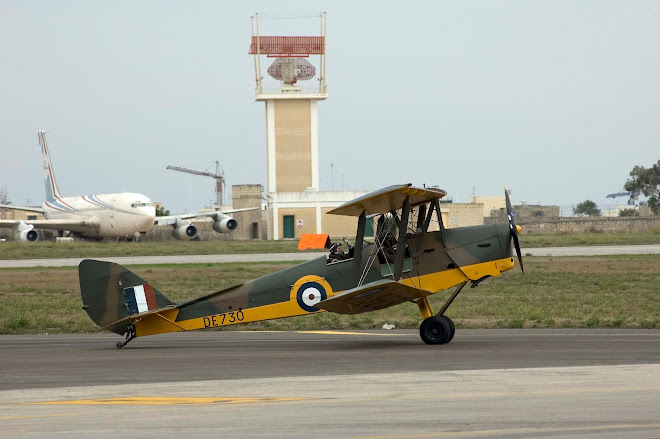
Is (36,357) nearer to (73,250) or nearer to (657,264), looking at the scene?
(657,264)

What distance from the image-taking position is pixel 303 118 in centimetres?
7700

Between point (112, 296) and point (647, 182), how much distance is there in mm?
98876

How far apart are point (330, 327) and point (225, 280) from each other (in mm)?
12429

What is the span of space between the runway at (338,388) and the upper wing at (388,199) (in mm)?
2287

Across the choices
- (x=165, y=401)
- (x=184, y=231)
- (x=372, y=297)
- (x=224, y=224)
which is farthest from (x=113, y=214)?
(x=165, y=401)

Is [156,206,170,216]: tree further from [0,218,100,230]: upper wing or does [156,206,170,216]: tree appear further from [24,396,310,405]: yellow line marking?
[24,396,310,405]: yellow line marking

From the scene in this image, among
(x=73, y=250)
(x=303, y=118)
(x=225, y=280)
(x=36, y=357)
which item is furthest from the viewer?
(x=303, y=118)

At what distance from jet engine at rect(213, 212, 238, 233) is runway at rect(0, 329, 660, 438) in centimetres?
5136

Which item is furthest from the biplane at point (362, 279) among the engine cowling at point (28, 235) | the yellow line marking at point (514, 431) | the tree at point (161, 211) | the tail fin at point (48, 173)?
the tree at point (161, 211)

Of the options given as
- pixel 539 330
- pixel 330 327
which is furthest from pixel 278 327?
pixel 539 330

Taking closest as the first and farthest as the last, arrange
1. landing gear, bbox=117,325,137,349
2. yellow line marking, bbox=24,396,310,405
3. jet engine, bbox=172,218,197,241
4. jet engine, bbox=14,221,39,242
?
yellow line marking, bbox=24,396,310,405
landing gear, bbox=117,325,137,349
jet engine, bbox=14,221,39,242
jet engine, bbox=172,218,197,241

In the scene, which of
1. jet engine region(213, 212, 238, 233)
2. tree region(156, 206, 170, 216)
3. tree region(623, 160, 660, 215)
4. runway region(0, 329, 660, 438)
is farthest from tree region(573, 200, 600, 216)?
runway region(0, 329, 660, 438)

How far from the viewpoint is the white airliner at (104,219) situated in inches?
2424

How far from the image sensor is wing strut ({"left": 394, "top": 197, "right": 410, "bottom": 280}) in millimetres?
14672
